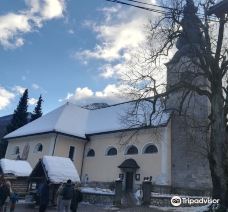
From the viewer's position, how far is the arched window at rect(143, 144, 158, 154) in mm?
27475

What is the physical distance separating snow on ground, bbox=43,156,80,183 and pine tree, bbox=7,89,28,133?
30.1 metres

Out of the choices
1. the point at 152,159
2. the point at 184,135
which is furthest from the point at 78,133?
the point at 184,135

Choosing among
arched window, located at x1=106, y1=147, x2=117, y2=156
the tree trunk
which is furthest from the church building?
the tree trunk

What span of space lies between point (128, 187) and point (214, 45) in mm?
17223

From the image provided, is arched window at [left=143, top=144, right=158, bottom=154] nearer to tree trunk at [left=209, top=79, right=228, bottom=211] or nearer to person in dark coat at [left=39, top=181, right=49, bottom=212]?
→ tree trunk at [left=209, top=79, right=228, bottom=211]

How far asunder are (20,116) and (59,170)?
107 feet

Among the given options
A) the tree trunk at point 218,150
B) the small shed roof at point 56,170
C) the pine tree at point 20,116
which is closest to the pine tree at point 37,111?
the pine tree at point 20,116

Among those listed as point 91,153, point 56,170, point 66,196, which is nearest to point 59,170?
point 56,170

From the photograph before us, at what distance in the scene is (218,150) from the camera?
42.3 feet

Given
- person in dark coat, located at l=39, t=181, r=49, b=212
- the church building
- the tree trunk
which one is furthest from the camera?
the church building

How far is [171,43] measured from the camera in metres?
15.8

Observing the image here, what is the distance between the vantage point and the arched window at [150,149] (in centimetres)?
2748

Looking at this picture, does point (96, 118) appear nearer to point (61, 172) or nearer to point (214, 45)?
point (61, 172)

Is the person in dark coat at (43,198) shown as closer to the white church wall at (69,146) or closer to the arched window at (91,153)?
the white church wall at (69,146)
